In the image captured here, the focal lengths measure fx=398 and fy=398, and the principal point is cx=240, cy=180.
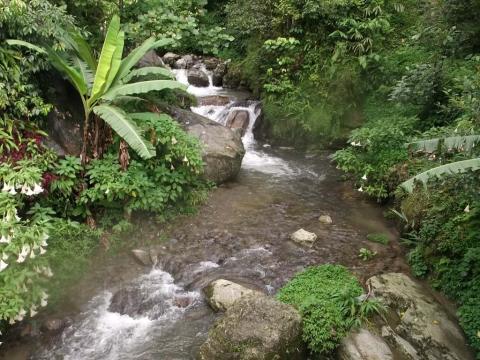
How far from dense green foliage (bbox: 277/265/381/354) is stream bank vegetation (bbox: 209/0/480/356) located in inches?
58.9

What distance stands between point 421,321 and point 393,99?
6608mm

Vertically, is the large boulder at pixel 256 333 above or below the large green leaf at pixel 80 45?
below

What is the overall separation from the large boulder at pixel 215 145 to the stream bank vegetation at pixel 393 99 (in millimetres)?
2781

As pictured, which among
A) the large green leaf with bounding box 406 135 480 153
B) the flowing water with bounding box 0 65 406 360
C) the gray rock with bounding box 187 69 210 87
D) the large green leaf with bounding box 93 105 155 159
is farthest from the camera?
the gray rock with bounding box 187 69 210 87

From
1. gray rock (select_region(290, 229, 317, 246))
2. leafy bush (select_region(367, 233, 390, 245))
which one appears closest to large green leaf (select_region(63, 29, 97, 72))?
gray rock (select_region(290, 229, 317, 246))

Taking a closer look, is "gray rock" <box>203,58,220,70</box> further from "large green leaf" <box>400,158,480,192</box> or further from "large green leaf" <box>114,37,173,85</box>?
"large green leaf" <box>400,158,480,192</box>

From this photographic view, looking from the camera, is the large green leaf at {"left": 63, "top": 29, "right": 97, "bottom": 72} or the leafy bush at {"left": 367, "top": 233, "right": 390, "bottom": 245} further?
the leafy bush at {"left": 367, "top": 233, "right": 390, "bottom": 245}

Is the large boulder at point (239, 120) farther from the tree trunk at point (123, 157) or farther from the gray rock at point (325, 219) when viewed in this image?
the tree trunk at point (123, 157)

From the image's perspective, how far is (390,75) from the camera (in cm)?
1264

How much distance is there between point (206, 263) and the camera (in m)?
7.59

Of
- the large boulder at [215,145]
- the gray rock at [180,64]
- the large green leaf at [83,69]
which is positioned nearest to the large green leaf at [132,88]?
the large green leaf at [83,69]

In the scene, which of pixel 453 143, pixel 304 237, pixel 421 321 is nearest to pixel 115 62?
pixel 304 237

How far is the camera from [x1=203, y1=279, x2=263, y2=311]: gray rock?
647 centimetres

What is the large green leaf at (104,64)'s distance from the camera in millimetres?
7277
